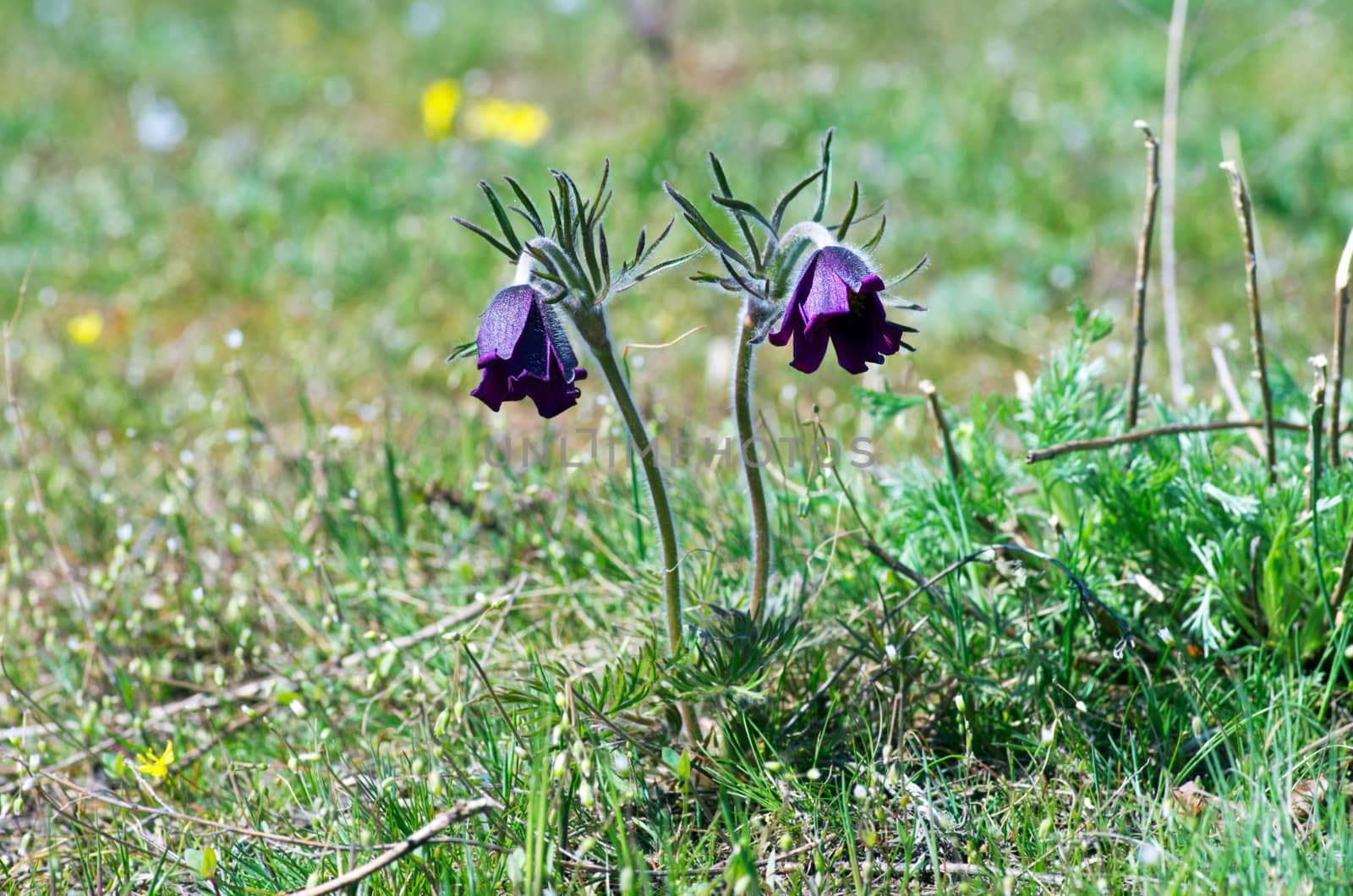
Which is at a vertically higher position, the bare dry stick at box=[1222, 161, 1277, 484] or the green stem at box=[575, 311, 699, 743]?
the bare dry stick at box=[1222, 161, 1277, 484]

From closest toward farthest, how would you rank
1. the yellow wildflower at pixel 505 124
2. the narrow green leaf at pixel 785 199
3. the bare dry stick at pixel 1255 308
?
the narrow green leaf at pixel 785 199
the bare dry stick at pixel 1255 308
the yellow wildflower at pixel 505 124

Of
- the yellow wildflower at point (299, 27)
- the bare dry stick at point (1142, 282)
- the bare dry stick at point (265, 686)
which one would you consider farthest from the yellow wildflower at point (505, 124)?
the bare dry stick at point (1142, 282)

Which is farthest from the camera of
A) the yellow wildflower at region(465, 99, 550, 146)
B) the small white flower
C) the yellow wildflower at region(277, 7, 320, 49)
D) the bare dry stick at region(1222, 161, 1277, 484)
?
the yellow wildflower at region(277, 7, 320, 49)

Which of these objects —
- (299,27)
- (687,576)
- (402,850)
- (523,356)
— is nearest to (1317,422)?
(687,576)

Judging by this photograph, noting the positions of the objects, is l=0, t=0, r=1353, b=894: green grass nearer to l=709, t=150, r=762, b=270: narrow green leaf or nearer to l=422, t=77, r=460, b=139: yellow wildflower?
l=709, t=150, r=762, b=270: narrow green leaf

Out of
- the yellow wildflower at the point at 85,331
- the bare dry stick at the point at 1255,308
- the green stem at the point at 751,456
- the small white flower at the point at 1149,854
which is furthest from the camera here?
the yellow wildflower at the point at 85,331

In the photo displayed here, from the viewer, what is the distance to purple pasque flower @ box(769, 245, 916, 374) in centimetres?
158

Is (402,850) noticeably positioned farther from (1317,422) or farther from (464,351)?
(1317,422)

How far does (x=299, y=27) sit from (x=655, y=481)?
7723 millimetres

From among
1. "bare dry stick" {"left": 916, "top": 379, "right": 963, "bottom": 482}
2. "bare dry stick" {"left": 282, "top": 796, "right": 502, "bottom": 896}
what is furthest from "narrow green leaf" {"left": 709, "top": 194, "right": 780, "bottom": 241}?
"bare dry stick" {"left": 282, "top": 796, "right": 502, "bottom": 896}

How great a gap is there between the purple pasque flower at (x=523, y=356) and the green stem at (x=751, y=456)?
295 mm

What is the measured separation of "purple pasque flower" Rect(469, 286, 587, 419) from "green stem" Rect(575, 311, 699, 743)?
6cm

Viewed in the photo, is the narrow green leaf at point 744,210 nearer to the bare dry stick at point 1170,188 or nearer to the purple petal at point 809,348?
the purple petal at point 809,348

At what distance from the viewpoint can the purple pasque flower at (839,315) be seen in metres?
1.58
